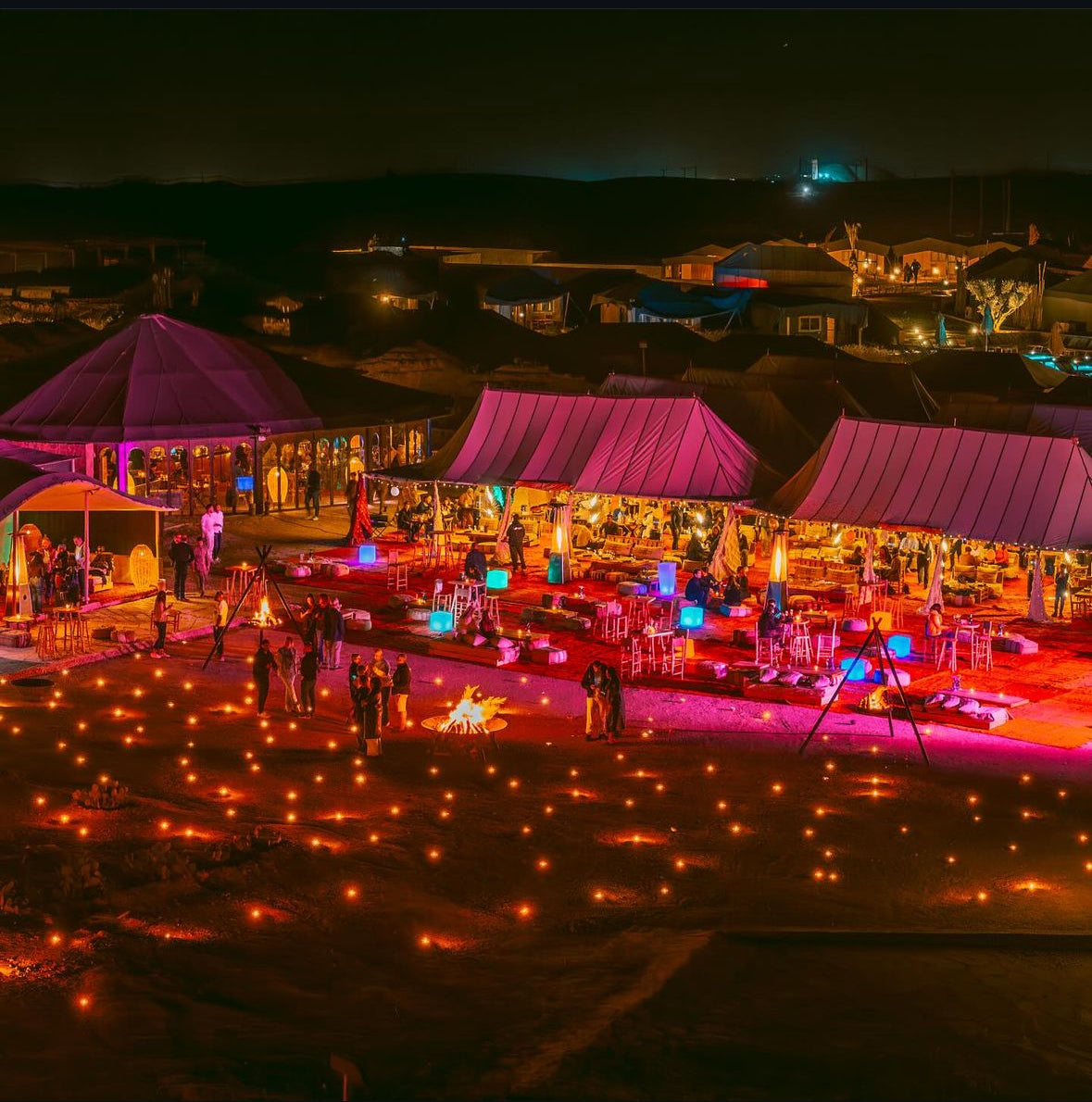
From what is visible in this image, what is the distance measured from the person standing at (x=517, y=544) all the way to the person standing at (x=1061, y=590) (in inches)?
338

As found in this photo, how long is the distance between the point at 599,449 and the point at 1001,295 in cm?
4448

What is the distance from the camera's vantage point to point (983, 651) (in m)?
22.1

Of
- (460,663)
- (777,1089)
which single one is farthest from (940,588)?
(777,1089)

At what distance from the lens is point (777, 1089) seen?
34.6 feet

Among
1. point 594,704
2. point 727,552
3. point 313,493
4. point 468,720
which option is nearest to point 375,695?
point 468,720

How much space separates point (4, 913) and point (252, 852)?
7.16 feet

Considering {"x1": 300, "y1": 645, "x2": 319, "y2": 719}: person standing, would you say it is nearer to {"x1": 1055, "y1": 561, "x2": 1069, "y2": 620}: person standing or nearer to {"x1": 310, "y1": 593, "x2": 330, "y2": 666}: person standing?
{"x1": 310, "y1": 593, "x2": 330, "y2": 666}: person standing

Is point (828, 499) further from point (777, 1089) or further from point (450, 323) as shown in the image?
point (450, 323)

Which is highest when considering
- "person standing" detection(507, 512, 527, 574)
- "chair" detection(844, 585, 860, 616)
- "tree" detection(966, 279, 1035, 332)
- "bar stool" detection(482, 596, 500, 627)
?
"tree" detection(966, 279, 1035, 332)

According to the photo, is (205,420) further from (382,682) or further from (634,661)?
(382,682)

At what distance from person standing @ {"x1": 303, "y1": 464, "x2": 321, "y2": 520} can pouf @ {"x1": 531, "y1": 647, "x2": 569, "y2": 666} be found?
42.3 ft

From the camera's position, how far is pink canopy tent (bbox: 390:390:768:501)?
27.8 metres

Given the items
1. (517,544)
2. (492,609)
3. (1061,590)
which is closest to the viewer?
(492,609)

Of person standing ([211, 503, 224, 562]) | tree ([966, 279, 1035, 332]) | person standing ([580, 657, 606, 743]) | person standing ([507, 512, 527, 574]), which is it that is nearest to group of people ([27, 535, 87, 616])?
person standing ([211, 503, 224, 562])
